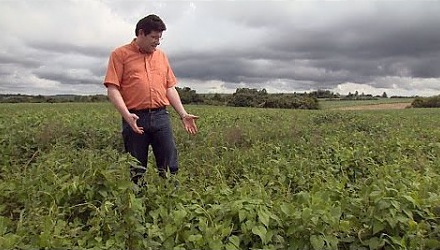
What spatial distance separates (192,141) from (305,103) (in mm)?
48501

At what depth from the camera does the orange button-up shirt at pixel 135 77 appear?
13.9 ft

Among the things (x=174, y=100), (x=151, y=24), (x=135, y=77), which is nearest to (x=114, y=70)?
(x=135, y=77)

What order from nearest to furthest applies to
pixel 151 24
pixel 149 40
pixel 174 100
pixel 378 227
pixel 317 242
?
pixel 317 242 → pixel 378 227 → pixel 151 24 → pixel 149 40 → pixel 174 100

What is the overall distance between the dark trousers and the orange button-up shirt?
0.35ft

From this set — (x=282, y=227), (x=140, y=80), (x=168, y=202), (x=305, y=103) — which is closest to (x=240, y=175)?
(x=140, y=80)

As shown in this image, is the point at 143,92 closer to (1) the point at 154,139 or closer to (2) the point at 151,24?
(1) the point at 154,139

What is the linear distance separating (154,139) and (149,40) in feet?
3.16

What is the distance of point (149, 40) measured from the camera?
4.17 m

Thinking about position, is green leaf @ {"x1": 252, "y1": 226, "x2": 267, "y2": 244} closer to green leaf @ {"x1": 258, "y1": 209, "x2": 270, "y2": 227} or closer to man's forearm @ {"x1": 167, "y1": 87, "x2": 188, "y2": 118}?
green leaf @ {"x1": 258, "y1": 209, "x2": 270, "y2": 227}

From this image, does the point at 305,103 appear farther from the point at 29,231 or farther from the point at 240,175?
the point at 29,231

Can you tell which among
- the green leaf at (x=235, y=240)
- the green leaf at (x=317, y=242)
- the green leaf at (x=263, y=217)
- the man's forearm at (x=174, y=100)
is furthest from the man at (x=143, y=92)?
the green leaf at (x=317, y=242)

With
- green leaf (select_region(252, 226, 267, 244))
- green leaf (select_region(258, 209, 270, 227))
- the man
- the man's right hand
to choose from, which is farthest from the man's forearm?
green leaf (select_region(252, 226, 267, 244))

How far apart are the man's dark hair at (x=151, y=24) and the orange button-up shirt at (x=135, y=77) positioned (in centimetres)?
26

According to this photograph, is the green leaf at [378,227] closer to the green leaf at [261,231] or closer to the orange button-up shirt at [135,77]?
the green leaf at [261,231]
